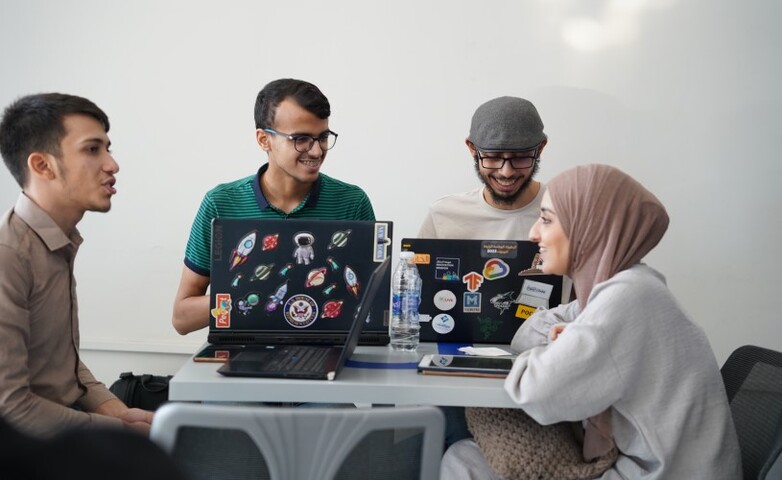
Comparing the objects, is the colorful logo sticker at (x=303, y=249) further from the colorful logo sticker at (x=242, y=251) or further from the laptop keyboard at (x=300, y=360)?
the laptop keyboard at (x=300, y=360)

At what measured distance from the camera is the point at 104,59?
3.57 metres

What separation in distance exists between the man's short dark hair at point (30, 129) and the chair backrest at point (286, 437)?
123cm

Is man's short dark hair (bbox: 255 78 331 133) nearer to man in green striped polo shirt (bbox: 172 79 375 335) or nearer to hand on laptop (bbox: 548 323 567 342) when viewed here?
man in green striped polo shirt (bbox: 172 79 375 335)

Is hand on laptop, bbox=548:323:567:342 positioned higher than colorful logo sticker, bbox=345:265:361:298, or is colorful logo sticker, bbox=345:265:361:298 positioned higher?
colorful logo sticker, bbox=345:265:361:298

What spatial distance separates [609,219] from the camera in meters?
1.94

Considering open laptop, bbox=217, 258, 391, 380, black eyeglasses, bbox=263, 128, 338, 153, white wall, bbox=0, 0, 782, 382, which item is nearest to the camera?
open laptop, bbox=217, 258, 391, 380

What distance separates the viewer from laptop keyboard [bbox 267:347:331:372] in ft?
6.31

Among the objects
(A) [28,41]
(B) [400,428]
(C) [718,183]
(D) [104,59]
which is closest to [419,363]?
(B) [400,428]

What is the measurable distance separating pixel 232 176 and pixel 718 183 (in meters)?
2.08

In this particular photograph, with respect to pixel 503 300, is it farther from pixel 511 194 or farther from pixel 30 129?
pixel 30 129

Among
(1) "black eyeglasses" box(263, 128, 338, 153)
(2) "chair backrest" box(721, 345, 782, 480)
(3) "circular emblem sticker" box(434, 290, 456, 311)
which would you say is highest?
(1) "black eyeglasses" box(263, 128, 338, 153)

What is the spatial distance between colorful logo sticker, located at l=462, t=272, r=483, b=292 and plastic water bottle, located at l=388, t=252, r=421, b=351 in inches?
5.3

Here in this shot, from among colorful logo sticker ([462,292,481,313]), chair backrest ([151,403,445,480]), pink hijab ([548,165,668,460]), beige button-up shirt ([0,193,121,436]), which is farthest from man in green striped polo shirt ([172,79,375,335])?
chair backrest ([151,403,445,480])

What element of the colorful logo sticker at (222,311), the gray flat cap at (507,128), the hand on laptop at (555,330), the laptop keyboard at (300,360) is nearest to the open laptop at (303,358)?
the laptop keyboard at (300,360)
